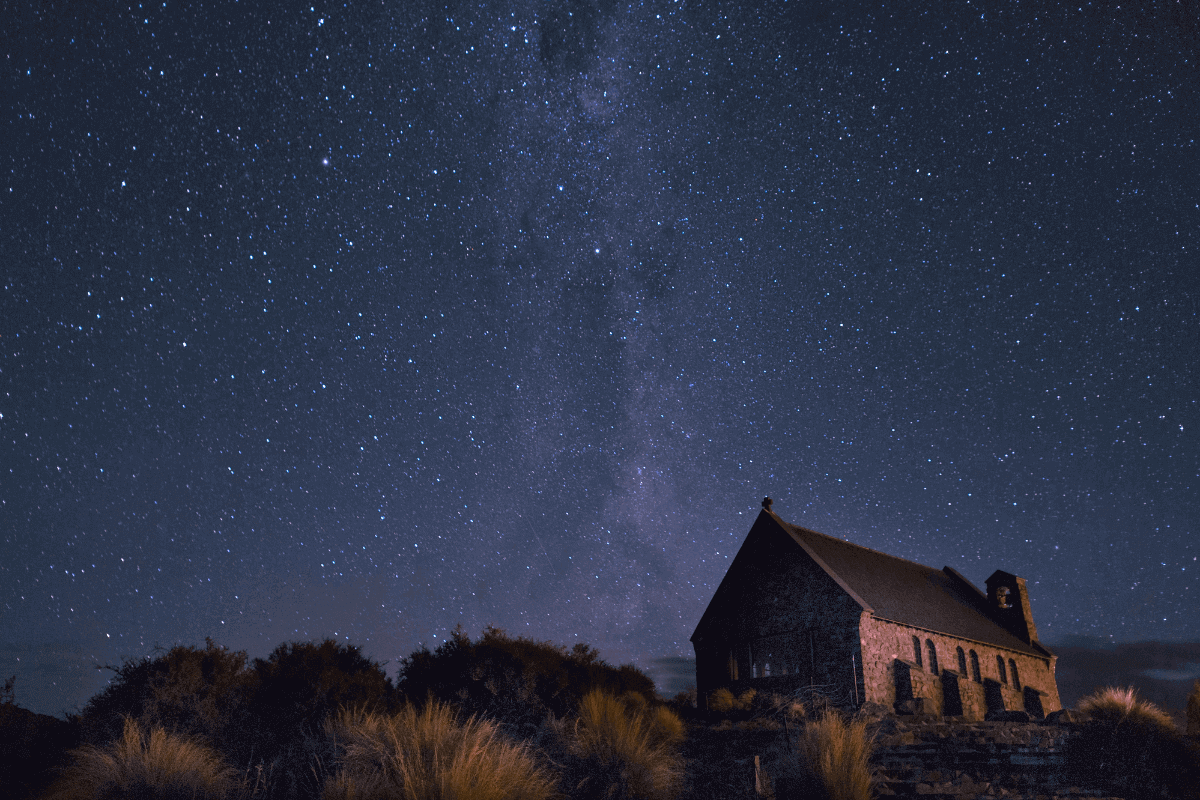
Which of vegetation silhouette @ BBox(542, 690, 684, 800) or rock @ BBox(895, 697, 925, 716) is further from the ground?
vegetation silhouette @ BBox(542, 690, 684, 800)

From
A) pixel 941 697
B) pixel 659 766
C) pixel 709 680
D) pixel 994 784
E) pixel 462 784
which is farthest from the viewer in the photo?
pixel 709 680

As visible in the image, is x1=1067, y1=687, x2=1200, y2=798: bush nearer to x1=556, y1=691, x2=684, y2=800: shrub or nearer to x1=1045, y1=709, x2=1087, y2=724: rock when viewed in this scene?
x1=1045, y1=709, x2=1087, y2=724: rock

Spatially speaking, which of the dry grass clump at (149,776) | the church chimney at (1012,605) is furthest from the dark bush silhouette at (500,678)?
the church chimney at (1012,605)

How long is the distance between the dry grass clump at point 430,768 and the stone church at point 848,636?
2028cm

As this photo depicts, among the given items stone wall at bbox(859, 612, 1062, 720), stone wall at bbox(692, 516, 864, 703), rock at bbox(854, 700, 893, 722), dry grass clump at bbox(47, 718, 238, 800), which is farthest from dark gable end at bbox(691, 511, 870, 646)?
dry grass clump at bbox(47, 718, 238, 800)

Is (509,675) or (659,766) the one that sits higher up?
(509,675)

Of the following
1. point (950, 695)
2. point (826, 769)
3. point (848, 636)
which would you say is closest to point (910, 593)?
point (950, 695)

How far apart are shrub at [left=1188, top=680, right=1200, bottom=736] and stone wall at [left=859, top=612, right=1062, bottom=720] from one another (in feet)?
32.3

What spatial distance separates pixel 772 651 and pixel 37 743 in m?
25.1

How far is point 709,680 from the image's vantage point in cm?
3191

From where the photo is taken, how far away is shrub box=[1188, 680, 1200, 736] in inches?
666

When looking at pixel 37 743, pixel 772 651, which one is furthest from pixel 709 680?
pixel 37 743

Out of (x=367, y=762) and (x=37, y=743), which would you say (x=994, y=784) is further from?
(x=37, y=743)

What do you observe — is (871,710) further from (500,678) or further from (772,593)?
(500,678)
